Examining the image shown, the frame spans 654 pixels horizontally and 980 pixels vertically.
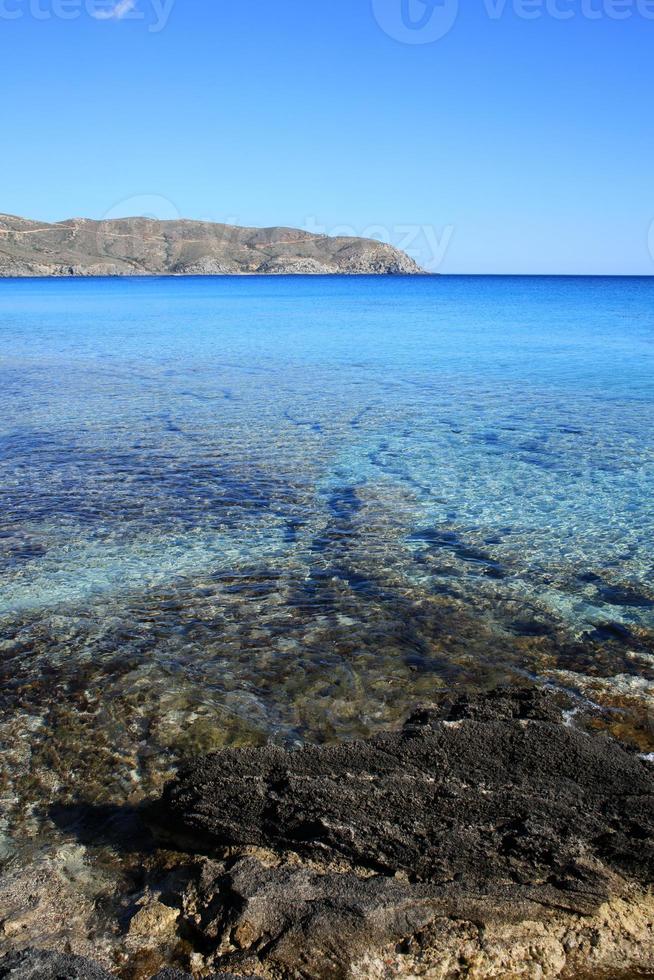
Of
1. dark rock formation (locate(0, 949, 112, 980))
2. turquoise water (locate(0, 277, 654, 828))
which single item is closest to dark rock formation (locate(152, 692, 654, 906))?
turquoise water (locate(0, 277, 654, 828))

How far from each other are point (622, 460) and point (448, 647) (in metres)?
7.46

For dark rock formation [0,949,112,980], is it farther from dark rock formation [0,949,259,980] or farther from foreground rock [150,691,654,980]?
foreground rock [150,691,654,980]

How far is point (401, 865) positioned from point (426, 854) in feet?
0.41

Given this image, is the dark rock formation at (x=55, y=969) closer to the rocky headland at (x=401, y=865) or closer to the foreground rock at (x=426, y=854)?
the rocky headland at (x=401, y=865)

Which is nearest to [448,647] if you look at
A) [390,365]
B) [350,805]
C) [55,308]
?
[350,805]

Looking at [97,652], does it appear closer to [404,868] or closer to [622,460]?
[404,868]

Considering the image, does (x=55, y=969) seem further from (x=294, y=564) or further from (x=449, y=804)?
(x=294, y=564)

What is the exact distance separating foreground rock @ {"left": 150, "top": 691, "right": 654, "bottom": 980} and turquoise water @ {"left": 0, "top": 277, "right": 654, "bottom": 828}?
710mm

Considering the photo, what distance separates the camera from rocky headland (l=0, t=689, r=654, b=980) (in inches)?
118

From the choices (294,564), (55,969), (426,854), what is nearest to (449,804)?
(426,854)

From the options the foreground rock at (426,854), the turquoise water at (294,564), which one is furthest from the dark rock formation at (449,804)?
the turquoise water at (294,564)

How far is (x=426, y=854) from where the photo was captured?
11.1ft

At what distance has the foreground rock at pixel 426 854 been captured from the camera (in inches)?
119

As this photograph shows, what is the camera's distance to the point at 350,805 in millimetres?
3615
